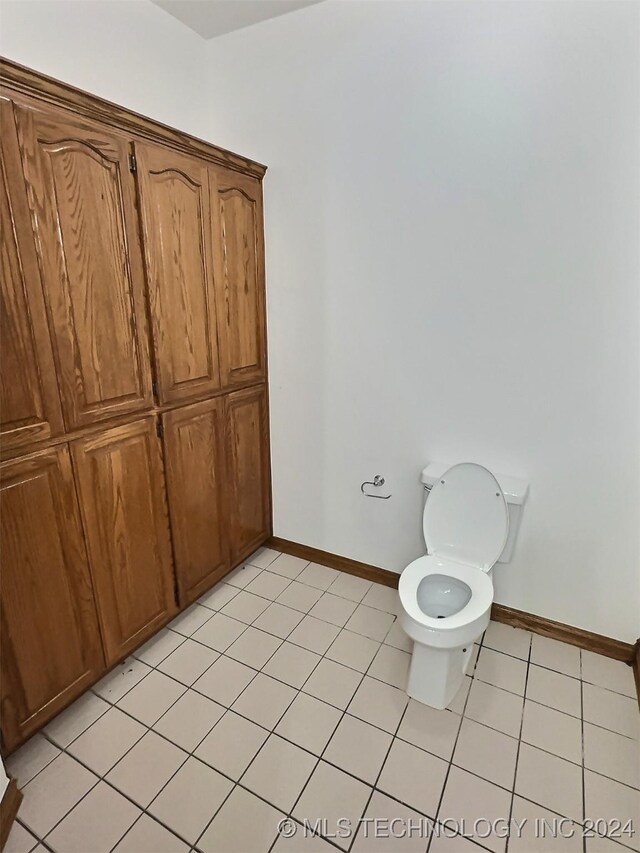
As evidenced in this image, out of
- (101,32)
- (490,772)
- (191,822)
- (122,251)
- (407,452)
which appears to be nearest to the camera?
(191,822)

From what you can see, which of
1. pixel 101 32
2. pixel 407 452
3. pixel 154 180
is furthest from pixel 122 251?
pixel 407 452

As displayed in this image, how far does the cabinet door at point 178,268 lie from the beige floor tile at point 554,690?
1776 mm

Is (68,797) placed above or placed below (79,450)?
below

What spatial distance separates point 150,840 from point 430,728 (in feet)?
3.00

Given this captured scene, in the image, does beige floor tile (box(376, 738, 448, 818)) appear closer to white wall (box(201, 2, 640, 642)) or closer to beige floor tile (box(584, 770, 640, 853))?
beige floor tile (box(584, 770, 640, 853))

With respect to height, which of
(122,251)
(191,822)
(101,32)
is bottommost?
(191,822)

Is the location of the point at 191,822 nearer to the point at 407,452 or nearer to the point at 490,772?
the point at 490,772

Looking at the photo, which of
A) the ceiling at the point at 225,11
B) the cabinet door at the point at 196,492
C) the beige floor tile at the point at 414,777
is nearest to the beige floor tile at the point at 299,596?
the cabinet door at the point at 196,492

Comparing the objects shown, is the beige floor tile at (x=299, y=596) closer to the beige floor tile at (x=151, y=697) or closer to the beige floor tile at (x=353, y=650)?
the beige floor tile at (x=353, y=650)

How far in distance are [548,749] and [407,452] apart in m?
1.19

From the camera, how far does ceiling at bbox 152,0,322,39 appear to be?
1891 mm

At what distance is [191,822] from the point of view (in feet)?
4.30

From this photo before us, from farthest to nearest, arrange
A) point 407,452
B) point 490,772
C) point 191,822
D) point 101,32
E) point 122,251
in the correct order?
point 407,452 → point 101,32 → point 122,251 → point 490,772 → point 191,822

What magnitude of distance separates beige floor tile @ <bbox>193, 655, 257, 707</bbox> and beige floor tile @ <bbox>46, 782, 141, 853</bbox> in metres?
0.41
